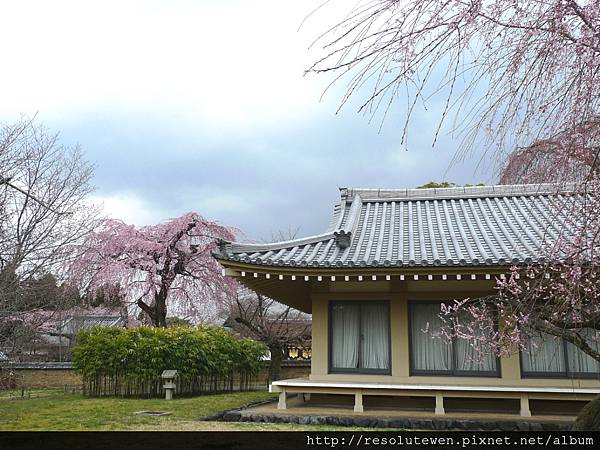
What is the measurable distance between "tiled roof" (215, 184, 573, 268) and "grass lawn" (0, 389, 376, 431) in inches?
100

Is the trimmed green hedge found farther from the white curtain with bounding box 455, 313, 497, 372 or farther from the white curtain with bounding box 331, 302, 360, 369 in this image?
the white curtain with bounding box 455, 313, 497, 372

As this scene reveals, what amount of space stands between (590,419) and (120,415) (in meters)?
7.18

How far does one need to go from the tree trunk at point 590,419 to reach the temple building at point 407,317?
2.89 m

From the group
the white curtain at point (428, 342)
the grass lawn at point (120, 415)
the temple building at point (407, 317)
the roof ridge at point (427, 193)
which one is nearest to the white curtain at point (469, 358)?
the temple building at point (407, 317)

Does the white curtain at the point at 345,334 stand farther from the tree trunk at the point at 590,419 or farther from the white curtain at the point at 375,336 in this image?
the tree trunk at the point at 590,419

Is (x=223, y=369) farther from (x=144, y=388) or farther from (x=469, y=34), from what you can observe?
(x=469, y=34)

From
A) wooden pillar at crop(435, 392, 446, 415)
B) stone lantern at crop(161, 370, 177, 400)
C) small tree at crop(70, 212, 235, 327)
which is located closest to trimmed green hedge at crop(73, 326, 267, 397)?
stone lantern at crop(161, 370, 177, 400)

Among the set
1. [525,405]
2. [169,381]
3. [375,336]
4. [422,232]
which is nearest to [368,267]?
[375,336]

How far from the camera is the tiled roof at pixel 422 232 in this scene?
8398 mm

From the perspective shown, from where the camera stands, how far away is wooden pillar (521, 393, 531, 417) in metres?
8.12

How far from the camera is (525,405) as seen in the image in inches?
321

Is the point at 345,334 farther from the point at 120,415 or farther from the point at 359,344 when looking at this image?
the point at 120,415

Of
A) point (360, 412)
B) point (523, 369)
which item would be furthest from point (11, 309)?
point (523, 369)

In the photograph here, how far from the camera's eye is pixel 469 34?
235 cm
